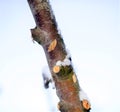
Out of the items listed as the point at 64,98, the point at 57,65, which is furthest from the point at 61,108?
the point at 57,65

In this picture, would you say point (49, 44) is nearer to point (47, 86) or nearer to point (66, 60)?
point (66, 60)

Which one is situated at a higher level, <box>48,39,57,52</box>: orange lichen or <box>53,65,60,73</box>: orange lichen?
<box>48,39,57,52</box>: orange lichen

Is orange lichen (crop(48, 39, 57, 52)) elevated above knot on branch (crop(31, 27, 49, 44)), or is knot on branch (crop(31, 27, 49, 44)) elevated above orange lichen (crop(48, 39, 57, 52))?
knot on branch (crop(31, 27, 49, 44))

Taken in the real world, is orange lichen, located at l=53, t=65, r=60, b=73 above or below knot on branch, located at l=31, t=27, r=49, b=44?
below

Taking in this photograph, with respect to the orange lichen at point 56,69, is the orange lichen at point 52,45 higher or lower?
higher

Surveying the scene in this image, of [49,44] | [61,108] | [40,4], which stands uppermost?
[40,4]

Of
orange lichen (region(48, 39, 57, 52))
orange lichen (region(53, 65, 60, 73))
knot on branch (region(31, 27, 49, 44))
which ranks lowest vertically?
orange lichen (region(53, 65, 60, 73))

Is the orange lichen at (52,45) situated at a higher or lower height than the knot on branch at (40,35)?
lower

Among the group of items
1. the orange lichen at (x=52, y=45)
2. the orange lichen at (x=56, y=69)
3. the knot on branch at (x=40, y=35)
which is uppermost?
the knot on branch at (x=40, y=35)
